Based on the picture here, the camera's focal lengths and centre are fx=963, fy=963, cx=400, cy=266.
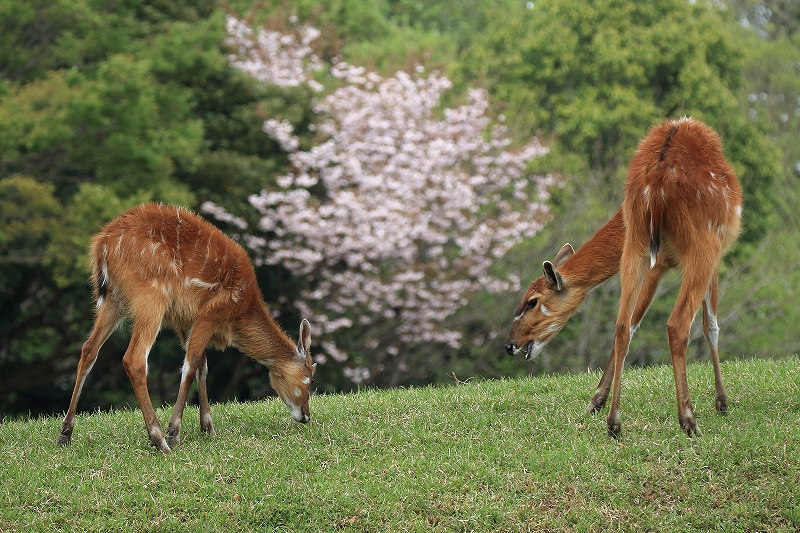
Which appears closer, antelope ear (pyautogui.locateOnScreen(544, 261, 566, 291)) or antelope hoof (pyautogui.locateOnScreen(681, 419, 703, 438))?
antelope hoof (pyautogui.locateOnScreen(681, 419, 703, 438))

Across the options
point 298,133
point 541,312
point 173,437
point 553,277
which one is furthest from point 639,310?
point 298,133

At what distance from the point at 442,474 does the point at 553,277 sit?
6.68 feet

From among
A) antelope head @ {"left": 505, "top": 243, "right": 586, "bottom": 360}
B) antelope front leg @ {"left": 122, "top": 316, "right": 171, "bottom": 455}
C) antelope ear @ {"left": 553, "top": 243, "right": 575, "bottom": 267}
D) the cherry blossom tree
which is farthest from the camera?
the cherry blossom tree

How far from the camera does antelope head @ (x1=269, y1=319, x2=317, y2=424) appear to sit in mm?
7379

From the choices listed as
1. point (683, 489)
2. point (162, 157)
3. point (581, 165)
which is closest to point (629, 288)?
point (683, 489)

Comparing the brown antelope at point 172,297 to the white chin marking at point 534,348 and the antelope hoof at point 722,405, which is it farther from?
the antelope hoof at point 722,405

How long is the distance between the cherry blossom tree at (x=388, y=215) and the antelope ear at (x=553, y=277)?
8.62 meters

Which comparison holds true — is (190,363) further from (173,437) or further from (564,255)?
(564,255)

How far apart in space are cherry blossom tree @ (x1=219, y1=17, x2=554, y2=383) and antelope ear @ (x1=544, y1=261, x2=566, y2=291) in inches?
339

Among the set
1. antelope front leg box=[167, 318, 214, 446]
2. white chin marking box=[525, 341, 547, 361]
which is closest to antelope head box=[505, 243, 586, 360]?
white chin marking box=[525, 341, 547, 361]

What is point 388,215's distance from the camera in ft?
52.1

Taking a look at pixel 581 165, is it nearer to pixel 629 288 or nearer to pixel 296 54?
pixel 296 54

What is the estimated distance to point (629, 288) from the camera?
6270 mm

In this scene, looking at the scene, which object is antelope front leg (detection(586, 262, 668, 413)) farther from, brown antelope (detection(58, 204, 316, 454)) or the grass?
brown antelope (detection(58, 204, 316, 454))
